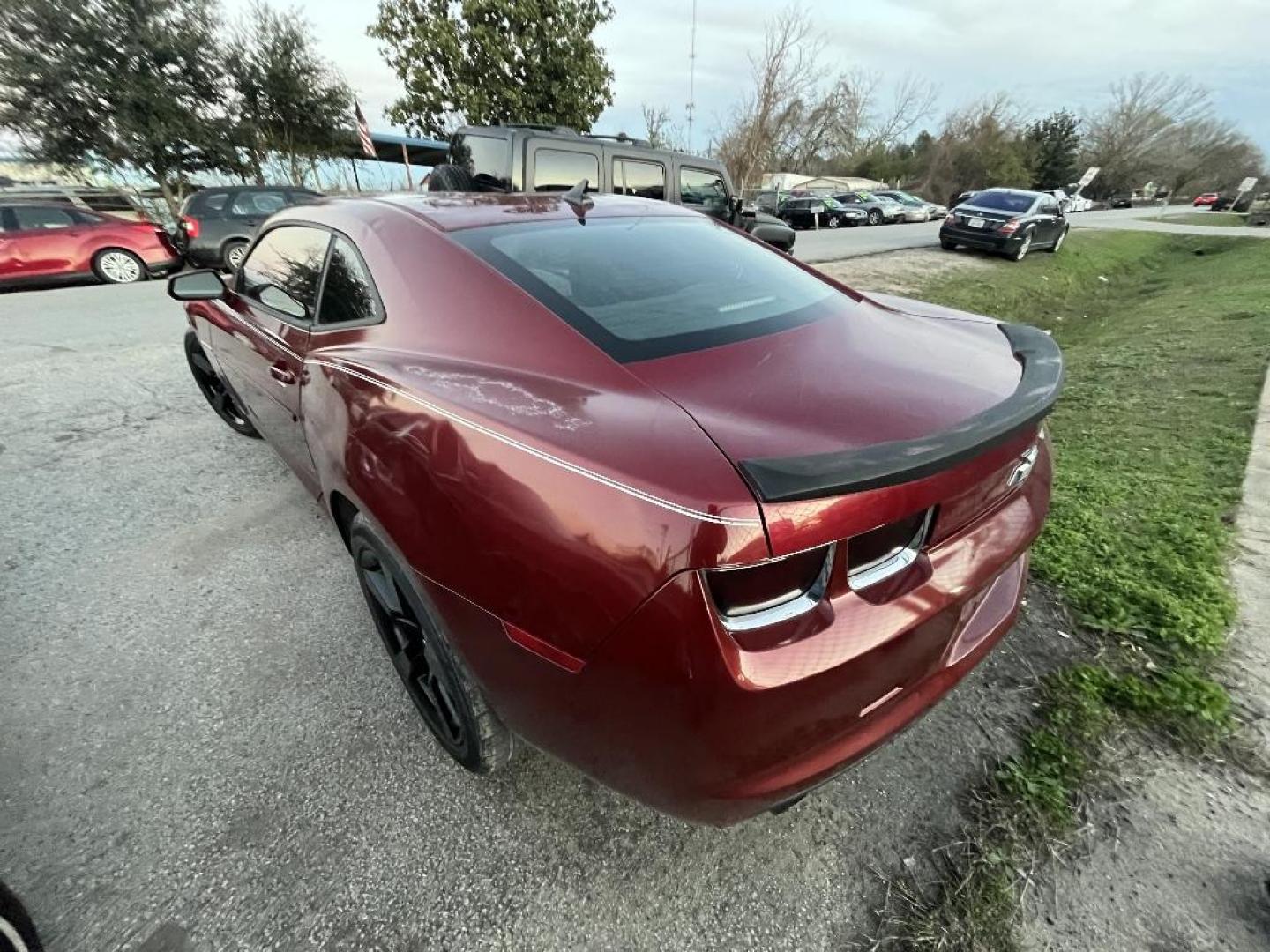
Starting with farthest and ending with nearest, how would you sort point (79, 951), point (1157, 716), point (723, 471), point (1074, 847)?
point (1157, 716) → point (1074, 847) → point (79, 951) → point (723, 471)

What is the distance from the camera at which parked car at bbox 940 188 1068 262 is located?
12797 mm

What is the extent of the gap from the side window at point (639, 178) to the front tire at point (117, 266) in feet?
26.1

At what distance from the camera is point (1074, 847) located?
151 cm

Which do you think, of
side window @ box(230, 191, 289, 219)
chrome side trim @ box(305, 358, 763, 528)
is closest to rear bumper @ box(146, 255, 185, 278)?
side window @ box(230, 191, 289, 219)

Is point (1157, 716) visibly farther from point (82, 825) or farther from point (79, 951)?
point (82, 825)

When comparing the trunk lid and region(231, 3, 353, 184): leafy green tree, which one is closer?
the trunk lid

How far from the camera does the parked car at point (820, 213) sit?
24.4 meters

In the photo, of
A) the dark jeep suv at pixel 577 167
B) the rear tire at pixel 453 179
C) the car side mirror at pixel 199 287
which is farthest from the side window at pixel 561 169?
the car side mirror at pixel 199 287

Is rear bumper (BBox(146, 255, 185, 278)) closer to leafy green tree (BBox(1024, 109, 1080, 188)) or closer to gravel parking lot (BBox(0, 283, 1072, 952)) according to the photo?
gravel parking lot (BBox(0, 283, 1072, 952))

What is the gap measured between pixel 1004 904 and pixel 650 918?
818mm

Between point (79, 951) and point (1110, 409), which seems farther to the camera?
point (1110, 409)

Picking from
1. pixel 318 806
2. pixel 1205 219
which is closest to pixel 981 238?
pixel 318 806

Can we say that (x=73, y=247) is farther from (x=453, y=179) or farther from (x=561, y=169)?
(x=561, y=169)

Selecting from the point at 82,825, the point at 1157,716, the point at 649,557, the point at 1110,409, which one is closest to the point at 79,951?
the point at 82,825
